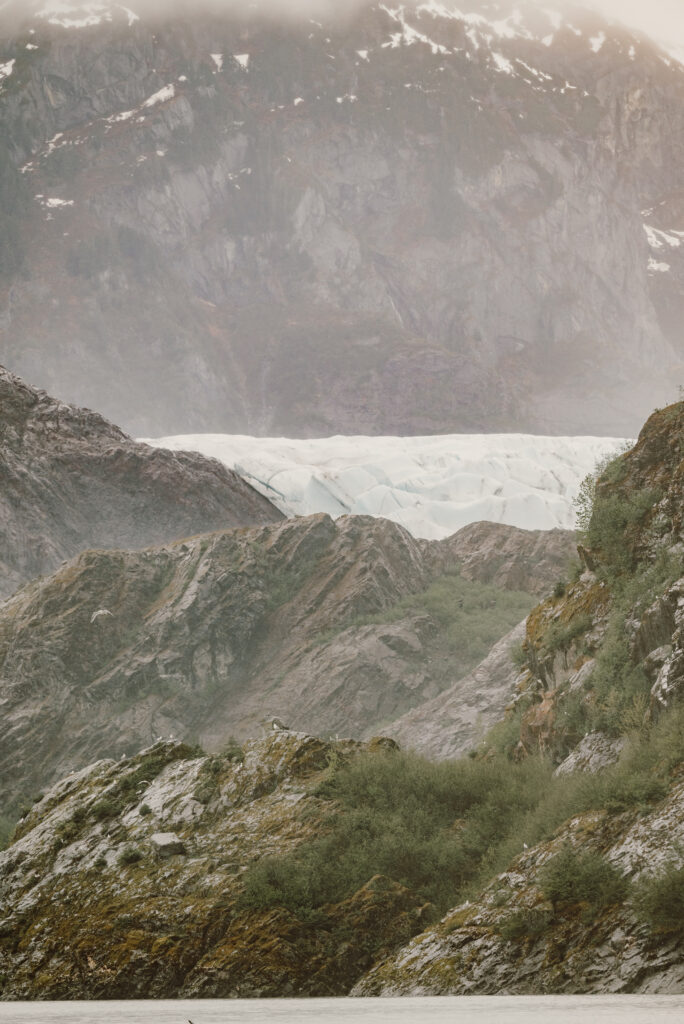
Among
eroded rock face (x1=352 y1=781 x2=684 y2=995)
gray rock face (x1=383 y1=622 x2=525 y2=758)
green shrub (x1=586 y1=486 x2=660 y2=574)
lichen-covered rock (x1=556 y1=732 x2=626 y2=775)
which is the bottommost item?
gray rock face (x1=383 y1=622 x2=525 y2=758)

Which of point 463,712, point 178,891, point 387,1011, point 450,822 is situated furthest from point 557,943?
point 463,712

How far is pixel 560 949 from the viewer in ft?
62.0

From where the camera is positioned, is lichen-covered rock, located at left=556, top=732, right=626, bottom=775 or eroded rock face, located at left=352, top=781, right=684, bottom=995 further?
lichen-covered rock, located at left=556, top=732, right=626, bottom=775

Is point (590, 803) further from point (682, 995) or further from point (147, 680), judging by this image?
point (147, 680)

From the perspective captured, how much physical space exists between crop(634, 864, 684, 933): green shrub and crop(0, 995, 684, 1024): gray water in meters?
1.65

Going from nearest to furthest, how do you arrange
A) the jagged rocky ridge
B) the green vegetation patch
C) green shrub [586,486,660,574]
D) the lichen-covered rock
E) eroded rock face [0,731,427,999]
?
1. the jagged rocky ridge
2. the green vegetation patch
3. eroded rock face [0,731,427,999]
4. the lichen-covered rock
5. green shrub [586,486,660,574]

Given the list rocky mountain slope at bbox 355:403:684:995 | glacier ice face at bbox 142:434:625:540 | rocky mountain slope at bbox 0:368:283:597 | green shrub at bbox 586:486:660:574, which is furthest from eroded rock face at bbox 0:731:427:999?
glacier ice face at bbox 142:434:625:540

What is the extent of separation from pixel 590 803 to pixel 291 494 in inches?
2729

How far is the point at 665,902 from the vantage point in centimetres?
1773

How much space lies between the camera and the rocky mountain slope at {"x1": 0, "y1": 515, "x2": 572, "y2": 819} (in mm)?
56656

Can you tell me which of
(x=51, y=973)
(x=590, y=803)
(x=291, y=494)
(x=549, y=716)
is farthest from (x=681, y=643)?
(x=291, y=494)

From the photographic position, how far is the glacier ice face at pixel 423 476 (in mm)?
86688

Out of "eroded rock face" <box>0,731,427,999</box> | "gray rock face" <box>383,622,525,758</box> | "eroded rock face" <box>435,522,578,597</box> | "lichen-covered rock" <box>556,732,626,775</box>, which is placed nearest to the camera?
"eroded rock face" <box>0,731,427,999</box>

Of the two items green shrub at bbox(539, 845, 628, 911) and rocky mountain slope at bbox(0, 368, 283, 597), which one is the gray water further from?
rocky mountain slope at bbox(0, 368, 283, 597)
